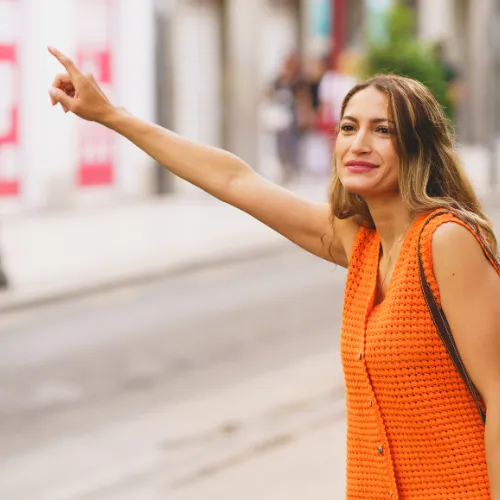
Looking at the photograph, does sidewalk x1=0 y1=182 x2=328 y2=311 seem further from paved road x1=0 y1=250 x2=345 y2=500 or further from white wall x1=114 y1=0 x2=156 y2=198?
white wall x1=114 y1=0 x2=156 y2=198

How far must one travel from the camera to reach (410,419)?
9.88ft

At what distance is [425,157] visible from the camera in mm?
3109

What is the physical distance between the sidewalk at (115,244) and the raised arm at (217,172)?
9.32 meters

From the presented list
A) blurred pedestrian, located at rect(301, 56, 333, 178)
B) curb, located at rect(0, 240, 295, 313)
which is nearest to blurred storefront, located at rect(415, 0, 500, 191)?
blurred pedestrian, located at rect(301, 56, 333, 178)

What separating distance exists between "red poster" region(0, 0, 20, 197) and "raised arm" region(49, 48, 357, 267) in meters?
17.5

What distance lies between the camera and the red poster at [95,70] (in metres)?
22.4

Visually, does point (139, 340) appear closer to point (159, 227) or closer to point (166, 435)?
point (166, 435)

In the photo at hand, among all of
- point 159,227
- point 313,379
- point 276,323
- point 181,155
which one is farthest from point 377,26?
point 181,155

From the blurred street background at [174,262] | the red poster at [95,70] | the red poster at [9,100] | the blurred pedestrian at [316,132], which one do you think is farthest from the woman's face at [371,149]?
the blurred pedestrian at [316,132]

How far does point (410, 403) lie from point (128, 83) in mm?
20599

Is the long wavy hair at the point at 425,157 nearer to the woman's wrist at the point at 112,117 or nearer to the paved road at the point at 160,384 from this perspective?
the woman's wrist at the point at 112,117

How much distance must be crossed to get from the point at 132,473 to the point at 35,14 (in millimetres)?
15039

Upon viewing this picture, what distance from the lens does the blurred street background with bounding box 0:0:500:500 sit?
24.8 feet

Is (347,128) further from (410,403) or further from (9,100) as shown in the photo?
(9,100)
